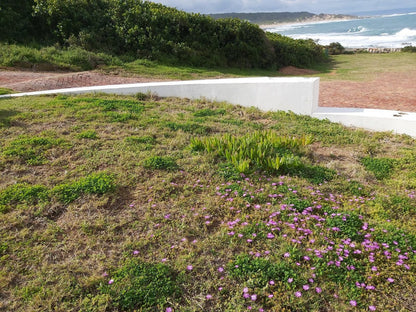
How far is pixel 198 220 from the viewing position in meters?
2.93

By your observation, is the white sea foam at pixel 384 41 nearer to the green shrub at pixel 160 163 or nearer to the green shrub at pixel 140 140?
the green shrub at pixel 140 140

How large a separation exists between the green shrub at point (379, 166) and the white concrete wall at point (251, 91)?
2058 mm

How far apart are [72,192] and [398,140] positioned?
4525 millimetres

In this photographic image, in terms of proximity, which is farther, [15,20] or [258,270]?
[15,20]

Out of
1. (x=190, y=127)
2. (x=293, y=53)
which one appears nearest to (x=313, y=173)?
(x=190, y=127)

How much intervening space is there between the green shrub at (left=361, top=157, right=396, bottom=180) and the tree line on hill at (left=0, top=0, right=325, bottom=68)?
10895 mm

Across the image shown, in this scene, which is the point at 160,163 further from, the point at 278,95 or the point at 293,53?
the point at 293,53

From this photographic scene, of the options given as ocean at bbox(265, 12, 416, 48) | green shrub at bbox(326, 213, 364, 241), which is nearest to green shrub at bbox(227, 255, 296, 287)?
green shrub at bbox(326, 213, 364, 241)

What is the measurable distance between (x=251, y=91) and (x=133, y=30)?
346 inches

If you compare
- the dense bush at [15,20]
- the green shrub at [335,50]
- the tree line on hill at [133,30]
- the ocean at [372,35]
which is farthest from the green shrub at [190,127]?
the ocean at [372,35]

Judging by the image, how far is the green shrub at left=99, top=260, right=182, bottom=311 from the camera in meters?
2.11

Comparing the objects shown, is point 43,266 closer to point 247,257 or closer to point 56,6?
point 247,257

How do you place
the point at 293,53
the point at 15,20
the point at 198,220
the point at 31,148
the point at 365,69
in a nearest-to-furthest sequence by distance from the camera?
the point at 198,220 → the point at 31,148 → the point at 15,20 → the point at 365,69 → the point at 293,53

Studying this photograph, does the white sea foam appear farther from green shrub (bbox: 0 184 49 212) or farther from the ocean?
green shrub (bbox: 0 184 49 212)
